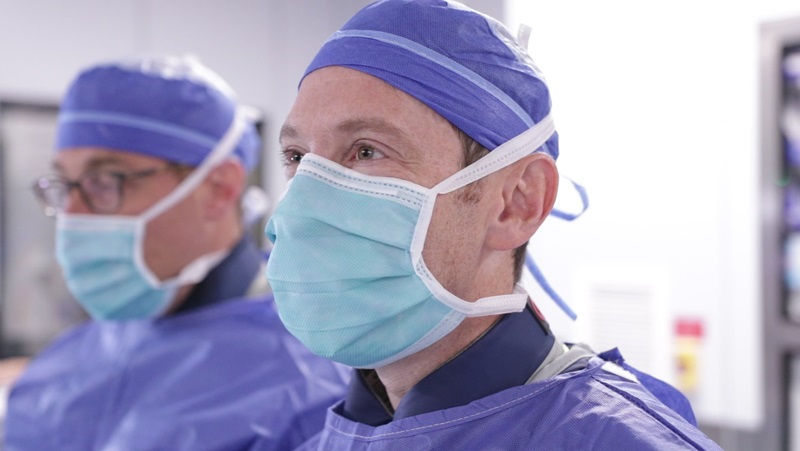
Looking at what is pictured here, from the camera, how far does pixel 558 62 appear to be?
8.25 ft

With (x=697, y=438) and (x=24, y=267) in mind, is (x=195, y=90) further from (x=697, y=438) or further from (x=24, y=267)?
(x=24, y=267)

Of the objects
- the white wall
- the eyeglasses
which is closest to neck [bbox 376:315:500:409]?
the eyeglasses

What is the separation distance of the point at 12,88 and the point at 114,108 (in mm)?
1445

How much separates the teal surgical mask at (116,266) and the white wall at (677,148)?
1.34m

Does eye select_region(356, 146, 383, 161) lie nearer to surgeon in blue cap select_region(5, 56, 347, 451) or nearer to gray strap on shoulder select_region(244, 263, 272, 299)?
surgeon in blue cap select_region(5, 56, 347, 451)

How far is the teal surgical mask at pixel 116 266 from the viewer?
1.63 m

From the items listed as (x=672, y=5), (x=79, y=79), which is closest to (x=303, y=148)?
(x=79, y=79)

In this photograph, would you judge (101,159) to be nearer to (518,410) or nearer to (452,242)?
(452,242)

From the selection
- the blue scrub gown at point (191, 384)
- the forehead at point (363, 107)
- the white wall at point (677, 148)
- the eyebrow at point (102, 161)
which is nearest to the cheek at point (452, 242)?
the forehead at point (363, 107)

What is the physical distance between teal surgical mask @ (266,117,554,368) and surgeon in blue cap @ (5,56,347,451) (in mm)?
576

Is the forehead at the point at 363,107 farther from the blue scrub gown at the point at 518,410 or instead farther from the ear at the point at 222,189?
the ear at the point at 222,189

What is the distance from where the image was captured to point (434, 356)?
0.98 metres

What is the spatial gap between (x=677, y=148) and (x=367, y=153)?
1.79 m

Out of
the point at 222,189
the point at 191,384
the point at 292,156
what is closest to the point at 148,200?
the point at 222,189
